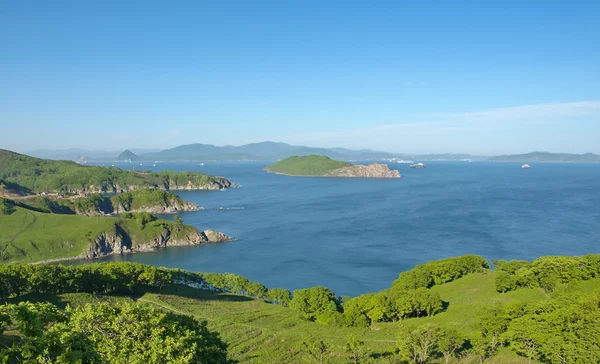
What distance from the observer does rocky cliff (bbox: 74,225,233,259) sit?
304 feet

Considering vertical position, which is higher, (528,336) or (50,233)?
(528,336)

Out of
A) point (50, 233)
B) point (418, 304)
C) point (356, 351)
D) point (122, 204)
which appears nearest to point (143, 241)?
point (50, 233)

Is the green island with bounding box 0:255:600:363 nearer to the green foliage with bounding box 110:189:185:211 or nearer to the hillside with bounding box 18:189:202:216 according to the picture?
the hillside with bounding box 18:189:202:216

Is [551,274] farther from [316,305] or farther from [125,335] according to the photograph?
[125,335]

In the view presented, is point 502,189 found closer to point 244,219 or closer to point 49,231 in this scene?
point 244,219

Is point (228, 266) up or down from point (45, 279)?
down

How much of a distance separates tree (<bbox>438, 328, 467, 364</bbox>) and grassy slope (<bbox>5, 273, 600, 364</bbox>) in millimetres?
1140

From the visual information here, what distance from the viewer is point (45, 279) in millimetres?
46969

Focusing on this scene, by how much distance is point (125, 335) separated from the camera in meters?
13.7

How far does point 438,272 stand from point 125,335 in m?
47.1

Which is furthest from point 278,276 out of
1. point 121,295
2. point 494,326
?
point 494,326

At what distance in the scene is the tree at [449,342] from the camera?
26.0m

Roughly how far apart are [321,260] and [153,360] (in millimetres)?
69181

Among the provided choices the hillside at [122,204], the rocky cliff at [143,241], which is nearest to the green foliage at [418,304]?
the rocky cliff at [143,241]
